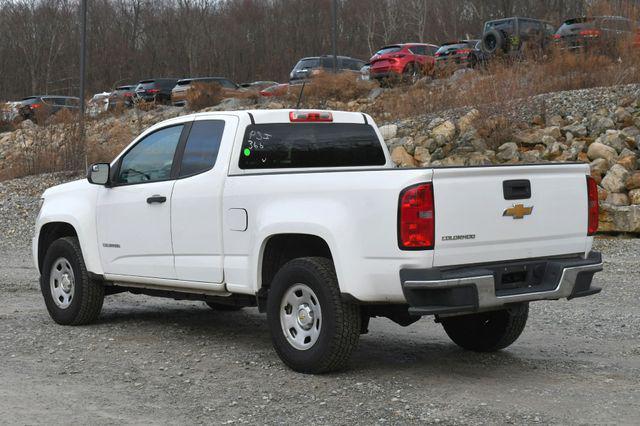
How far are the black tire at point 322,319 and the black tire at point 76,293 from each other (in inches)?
99.8

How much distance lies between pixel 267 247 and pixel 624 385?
272 cm

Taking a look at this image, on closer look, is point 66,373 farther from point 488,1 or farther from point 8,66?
point 8,66

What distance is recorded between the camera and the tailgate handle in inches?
241

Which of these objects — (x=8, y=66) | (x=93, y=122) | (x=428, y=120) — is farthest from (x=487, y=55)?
(x=8, y=66)

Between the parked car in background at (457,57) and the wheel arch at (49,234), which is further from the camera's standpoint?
the parked car in background at (457,57)

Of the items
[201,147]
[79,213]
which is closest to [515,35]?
[79,213]

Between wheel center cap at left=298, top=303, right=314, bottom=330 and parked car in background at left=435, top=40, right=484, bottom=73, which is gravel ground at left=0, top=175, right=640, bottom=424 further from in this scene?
parked car in background at left=435, top=40, right=484, bottom=73

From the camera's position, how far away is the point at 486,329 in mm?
7422

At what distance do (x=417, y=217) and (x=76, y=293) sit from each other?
158 inches

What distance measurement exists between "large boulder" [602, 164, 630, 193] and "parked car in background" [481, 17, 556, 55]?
10.4m

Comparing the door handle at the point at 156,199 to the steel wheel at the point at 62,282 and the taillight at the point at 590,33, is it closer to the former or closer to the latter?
the steel wheel at the point at 62,282

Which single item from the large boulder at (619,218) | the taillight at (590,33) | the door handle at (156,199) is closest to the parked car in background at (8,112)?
the taillight at (590,33)

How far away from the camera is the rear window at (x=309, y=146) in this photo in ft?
24.3

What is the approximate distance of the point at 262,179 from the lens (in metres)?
6.75
